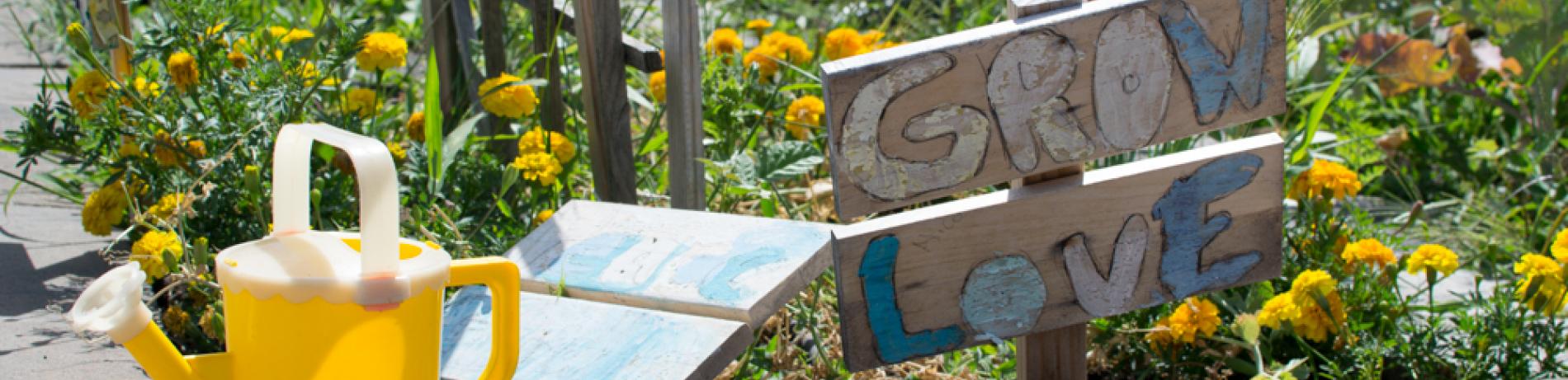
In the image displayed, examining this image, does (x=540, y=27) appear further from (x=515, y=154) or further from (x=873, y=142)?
(x=873, y=142)

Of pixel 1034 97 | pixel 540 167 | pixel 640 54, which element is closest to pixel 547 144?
pixel 540 167

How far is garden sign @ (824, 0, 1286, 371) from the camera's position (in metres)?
1.54

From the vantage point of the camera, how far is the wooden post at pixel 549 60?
7.77ft

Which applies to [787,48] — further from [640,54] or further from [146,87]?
[146,87]

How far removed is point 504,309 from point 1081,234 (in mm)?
735

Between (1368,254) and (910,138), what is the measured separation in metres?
0.86

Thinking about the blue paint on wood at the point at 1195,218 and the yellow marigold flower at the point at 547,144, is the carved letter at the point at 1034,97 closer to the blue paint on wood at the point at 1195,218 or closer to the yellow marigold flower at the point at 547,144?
→ the blue paint on wood at the point at 1195,218

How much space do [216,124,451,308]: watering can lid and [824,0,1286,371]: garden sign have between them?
52 cm

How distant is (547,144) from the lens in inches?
89.8

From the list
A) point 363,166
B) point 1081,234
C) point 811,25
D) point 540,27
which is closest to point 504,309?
point 363,166

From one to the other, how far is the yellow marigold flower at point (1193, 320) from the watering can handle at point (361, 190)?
121 centimetres

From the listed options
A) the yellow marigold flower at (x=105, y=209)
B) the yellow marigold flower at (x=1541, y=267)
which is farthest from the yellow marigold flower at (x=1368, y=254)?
the yellow marigold flower at (x=105, y=209)

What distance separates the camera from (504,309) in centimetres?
132

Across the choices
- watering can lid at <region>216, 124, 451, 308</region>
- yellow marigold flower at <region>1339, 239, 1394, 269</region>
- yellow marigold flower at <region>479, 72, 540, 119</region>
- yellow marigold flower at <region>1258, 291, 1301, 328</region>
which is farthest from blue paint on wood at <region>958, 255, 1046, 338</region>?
yellow marigold flower at <region>479, 72, 540, 119</region>
